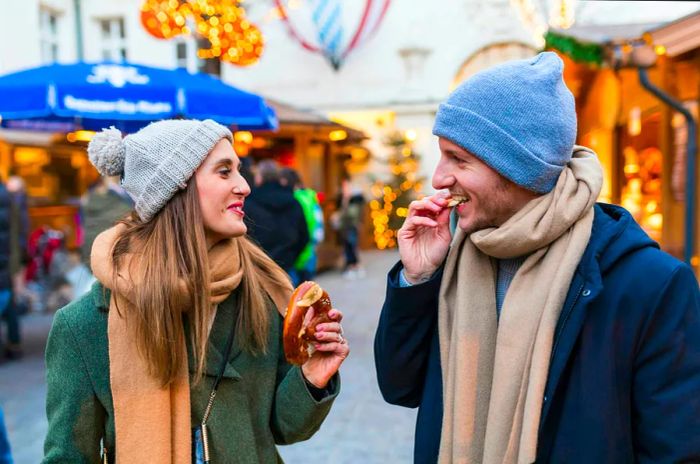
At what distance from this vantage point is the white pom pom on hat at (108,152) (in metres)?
1.82

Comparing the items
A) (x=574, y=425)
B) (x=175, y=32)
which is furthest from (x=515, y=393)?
(x=175, y=32)

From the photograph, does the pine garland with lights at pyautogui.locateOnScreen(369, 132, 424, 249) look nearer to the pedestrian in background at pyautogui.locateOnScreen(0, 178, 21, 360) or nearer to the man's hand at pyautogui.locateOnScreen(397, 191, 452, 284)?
the pedestrian in background at pyautogui.locateOnScreen(0, 178, 21, 360)

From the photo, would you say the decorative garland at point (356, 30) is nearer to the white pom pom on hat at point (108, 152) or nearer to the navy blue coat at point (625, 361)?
the white pom pom on hat at point (108, 152)

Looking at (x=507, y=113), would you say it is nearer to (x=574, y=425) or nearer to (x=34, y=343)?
(x=574, y=425)

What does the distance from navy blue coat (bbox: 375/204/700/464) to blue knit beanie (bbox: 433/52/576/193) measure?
22cm

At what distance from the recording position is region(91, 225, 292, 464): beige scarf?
1.68 m

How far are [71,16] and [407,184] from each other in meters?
9.96

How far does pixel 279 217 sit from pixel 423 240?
169 inches

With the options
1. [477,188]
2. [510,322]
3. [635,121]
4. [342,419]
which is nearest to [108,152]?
[477,188]

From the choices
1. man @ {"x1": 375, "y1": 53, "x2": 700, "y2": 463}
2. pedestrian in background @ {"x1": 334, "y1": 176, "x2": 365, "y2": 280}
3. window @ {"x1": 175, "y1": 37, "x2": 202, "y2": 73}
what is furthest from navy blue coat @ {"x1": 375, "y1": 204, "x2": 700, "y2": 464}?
window @ {"x1": 175, "y1": 37, "x2": 202, "y2": 73}

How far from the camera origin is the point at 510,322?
1558 mm

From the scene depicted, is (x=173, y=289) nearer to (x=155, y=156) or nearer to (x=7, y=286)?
(x=155, y=156)

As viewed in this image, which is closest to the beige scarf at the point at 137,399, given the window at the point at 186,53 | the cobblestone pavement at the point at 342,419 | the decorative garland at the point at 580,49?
the cobblestone pavement at the point at 342,419

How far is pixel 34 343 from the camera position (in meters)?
7.29
